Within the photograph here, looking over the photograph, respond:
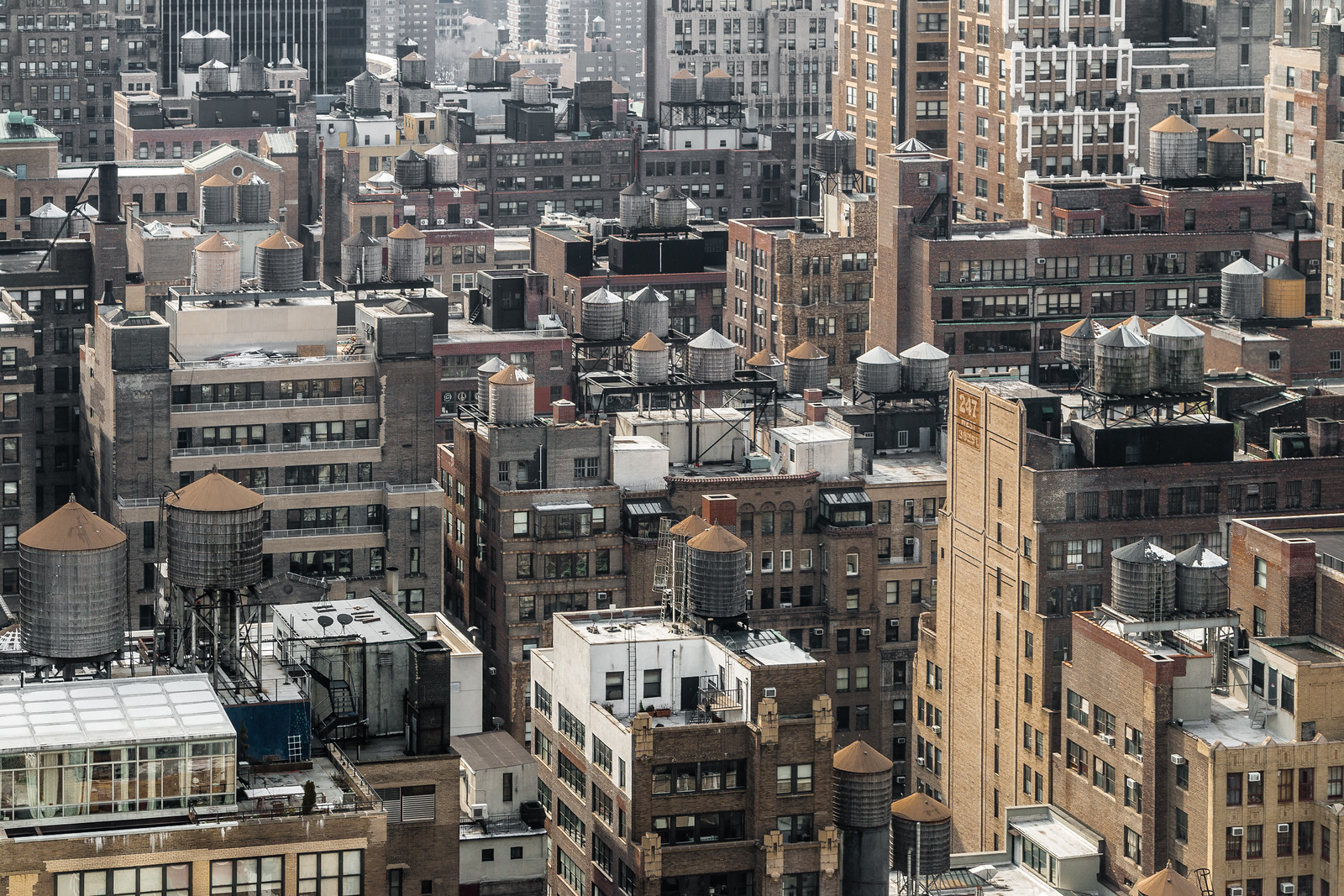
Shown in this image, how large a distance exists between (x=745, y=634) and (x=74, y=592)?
46366 millimetres

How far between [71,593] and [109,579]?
2341mm

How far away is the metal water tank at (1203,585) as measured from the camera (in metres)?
199

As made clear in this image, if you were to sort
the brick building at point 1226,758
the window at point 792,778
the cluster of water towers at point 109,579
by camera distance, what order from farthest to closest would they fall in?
1. the brick building at point 1226,758
2. the window at point 792,778
3. the cluster of water towers at point 109,579

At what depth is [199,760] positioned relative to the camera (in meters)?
146

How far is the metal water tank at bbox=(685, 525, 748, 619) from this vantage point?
637 feet

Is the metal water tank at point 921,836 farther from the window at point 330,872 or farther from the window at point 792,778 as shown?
the window at point 330,872

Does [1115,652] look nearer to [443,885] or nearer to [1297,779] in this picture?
[1297,779]

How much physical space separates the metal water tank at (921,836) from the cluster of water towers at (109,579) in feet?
152

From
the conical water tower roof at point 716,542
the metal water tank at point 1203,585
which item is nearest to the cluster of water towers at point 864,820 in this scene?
the conical water tower roof at point 716,542

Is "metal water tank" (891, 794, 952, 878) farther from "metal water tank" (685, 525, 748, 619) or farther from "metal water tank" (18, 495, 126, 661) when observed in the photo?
"metal water tank" (18, 495, 126, 661)

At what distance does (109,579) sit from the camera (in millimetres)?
166500

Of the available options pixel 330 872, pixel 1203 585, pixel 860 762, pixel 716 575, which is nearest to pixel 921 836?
pixel 860 762

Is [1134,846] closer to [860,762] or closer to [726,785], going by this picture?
[860,762]

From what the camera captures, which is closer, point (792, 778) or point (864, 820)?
point (792, 778)
